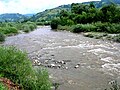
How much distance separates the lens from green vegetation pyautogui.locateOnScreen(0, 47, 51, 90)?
804 inches

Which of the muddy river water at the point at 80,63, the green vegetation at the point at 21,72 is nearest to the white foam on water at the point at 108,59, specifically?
the muddy river water at the point at 80,63

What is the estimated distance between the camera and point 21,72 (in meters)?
21.3

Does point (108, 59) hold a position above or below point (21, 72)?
below

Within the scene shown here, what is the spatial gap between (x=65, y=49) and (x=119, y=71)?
17.1 metres

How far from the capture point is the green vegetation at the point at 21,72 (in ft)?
67.0

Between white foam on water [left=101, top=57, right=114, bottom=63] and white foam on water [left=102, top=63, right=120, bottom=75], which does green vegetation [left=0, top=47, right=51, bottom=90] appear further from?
white foam on water [left=101, top=57, right=114, bottom=63]

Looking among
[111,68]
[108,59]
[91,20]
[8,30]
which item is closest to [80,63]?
[108,59]

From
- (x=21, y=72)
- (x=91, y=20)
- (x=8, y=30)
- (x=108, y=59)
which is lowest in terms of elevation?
(x=108, y=59)

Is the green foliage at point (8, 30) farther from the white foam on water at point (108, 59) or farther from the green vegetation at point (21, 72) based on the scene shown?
the green vegetation at point (21, 72)

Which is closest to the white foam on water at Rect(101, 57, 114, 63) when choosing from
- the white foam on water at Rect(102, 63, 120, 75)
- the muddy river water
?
the muddy river water

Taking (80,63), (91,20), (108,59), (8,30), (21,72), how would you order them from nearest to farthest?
1. (21,72)
2. (80,63)
3. (108,59)
4. (8,30)
5. (91,20)

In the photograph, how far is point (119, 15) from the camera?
257ft

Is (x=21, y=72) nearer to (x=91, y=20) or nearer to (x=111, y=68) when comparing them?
(x=111, y=68)

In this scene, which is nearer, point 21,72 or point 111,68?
point 21,72
